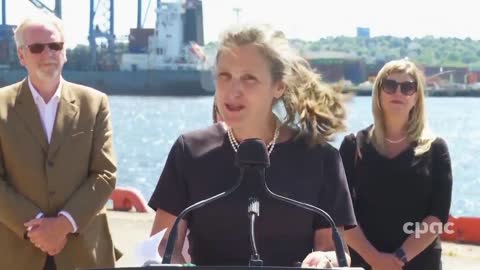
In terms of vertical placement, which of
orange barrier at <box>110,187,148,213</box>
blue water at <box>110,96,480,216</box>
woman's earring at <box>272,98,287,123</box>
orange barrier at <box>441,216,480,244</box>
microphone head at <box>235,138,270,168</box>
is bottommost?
blue water at <box>110,96,480,216</box>

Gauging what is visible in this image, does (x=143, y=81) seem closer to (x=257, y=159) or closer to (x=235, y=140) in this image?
(x=235, y=140)

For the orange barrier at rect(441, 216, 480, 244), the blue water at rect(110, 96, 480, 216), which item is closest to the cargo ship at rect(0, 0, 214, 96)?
the blue water at rect(110, 96, 480, 216)

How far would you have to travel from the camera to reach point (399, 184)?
4.82 meters

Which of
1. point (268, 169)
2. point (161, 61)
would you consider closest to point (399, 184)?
point (268, 169)

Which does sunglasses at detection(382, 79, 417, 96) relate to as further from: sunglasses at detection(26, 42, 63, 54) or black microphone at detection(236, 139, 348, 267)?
black microphone at detection(236, 139, 348, 267)

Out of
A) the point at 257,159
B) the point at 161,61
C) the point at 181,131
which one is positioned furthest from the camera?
the point at 161,61

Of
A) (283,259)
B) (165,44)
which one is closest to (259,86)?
(283,259)

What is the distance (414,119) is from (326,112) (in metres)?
1.62

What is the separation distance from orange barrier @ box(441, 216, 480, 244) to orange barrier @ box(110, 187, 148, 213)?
4.09 metres

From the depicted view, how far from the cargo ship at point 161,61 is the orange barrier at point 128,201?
Result: 2936 inches

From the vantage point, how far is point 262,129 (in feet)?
10.8

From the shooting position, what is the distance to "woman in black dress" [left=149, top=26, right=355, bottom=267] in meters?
3.15

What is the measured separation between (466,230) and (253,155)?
7.96 meters

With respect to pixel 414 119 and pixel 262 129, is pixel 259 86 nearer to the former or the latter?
pixel 262 129
